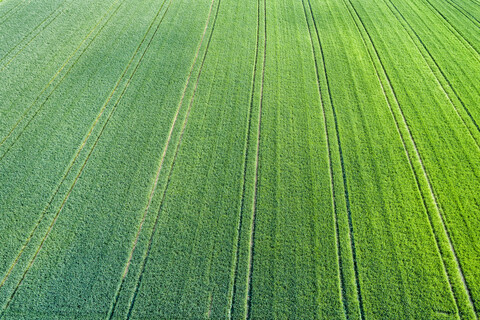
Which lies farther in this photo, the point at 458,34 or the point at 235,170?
the point at 458,34

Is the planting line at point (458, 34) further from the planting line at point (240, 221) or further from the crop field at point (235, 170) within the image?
the planting line at point (240, 221)

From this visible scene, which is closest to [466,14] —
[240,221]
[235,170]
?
[235,170]

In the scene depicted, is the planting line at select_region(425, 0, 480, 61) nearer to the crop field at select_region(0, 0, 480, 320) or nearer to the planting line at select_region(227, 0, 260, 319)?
the crop field at select_region(0, 0, 480, 320)

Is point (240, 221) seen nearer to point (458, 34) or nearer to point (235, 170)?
point (235, 170)

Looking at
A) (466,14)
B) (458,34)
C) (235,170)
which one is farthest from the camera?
(466,14)

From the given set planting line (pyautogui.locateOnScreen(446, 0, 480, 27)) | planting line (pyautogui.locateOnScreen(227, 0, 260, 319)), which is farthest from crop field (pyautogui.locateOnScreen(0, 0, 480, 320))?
planting line (pyautogui.locateOnScreen(446, 0, 480, 27))

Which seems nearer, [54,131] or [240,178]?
[240,178]

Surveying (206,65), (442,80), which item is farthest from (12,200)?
(442,80)

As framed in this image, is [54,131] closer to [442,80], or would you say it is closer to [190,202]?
[190,202]
